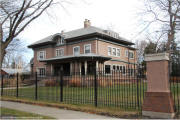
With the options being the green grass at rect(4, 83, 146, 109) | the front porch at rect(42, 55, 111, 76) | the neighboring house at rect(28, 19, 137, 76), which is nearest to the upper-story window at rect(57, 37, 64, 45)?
the neighboring house at rect(28, 19, 137, 76)

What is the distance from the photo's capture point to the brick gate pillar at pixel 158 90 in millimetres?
6555

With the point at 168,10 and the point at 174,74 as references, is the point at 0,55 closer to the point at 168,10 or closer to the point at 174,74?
the point at 174,74

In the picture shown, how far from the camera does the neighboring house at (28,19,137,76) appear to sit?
2627cm

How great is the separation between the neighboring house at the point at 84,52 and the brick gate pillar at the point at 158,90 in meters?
16.9

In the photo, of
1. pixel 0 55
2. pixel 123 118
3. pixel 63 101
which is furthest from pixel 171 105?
pixel 0 55

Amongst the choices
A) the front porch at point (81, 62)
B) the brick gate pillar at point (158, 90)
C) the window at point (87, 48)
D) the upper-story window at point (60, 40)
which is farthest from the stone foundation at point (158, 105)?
the upper-story window at point (60, 40)

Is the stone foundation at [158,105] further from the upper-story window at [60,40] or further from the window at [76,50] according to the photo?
the upper-story window at [60,40]

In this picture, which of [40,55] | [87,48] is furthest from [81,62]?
[40,55]

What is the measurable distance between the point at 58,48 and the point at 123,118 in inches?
1054

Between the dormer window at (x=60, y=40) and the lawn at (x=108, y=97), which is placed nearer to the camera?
the lawn at (x=108, y=97)

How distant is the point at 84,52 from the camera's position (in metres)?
28.5

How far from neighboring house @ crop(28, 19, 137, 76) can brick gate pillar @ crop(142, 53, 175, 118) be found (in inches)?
665

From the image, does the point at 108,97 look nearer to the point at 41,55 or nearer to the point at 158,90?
the point at 158,90

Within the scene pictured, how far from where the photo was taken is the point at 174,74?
707 cm
